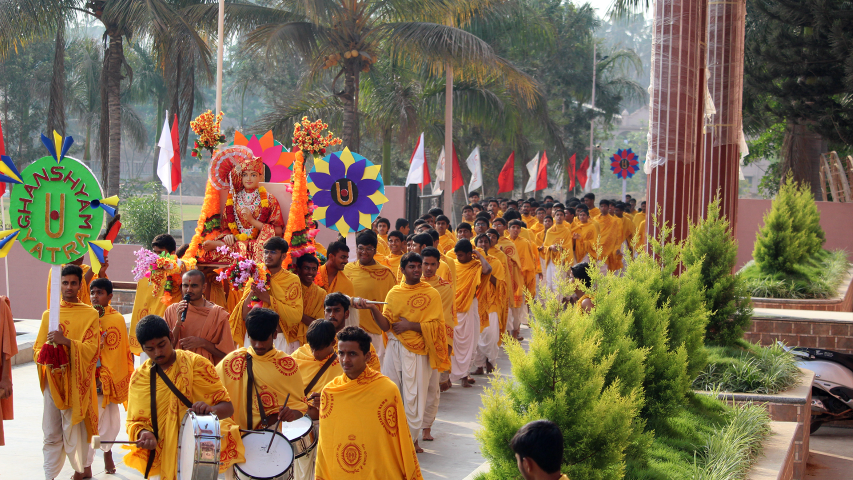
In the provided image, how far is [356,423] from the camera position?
163 inches

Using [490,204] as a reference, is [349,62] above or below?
above

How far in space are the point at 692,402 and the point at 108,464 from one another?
4711 mm

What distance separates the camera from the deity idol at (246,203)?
8.21m

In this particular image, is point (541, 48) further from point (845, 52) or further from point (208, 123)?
point (208, 123)

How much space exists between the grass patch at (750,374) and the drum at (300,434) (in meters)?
3.91

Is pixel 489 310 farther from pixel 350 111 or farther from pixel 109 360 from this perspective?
pixel 350 111

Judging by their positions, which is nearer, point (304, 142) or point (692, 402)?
point (692, 402)

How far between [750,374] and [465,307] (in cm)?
325

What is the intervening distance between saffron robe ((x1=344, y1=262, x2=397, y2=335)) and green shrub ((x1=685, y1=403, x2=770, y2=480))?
10.5 ft

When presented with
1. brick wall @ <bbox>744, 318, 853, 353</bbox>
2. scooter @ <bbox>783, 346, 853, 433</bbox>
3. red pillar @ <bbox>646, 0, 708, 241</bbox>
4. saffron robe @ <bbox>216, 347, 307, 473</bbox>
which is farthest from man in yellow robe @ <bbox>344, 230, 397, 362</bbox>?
brick wall @ <bbox>744, 318, 853, 353</bbox>

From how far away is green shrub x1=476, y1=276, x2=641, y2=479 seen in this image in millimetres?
4242

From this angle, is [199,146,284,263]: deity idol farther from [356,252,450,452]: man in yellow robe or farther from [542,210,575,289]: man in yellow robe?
[542,210,575,289]: man in yellow robe

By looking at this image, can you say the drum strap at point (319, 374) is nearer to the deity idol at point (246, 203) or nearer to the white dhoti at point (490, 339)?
the deity idol at point (246, 203)

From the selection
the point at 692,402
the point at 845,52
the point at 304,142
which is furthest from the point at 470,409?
the point at 845,52
